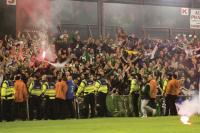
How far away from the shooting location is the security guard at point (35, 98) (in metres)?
28.4

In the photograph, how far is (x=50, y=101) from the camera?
1140 inches

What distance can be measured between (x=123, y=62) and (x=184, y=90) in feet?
13.4

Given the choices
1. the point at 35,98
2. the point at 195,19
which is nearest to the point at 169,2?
the point at 195,19

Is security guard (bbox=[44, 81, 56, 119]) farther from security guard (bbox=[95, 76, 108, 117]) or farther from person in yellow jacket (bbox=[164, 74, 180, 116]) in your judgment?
person in yellow jacket (bbox=[164, 74, 180, 116])

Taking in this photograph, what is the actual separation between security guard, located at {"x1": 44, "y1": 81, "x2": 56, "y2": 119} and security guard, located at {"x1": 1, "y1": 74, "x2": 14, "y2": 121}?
182 cm

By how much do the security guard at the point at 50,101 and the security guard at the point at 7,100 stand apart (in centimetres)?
182

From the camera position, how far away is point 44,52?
33.2m

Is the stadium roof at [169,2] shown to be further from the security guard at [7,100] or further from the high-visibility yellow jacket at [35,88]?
the security guard at [7,100]

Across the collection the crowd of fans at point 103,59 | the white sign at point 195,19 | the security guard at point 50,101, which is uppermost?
the white sign at point 195,19

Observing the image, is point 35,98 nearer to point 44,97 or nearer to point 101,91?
point 44,97

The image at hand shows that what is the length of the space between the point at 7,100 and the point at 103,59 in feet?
24.5

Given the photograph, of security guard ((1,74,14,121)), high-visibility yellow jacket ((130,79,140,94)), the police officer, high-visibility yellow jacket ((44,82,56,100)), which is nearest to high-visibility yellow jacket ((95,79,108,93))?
the police officer

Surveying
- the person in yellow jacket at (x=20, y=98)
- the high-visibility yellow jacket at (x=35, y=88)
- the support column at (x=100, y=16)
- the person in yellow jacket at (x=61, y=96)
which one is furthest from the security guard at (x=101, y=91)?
the support column at (x=100, y=16)

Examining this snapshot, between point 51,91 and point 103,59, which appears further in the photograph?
point 103,59
